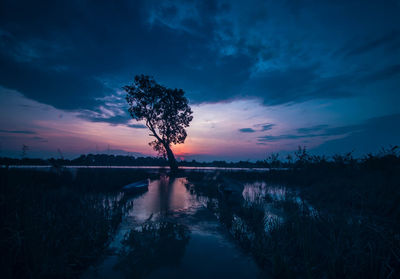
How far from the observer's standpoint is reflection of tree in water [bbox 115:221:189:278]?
3873mm

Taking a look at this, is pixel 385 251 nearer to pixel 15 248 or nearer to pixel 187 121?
pixel 15 248

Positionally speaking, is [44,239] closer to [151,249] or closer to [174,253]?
[151,249]

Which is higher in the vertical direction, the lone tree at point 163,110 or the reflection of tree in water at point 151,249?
the lone tree at point 163,110

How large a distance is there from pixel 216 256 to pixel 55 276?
3.50 m

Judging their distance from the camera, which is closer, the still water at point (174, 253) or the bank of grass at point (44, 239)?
the bank of grass at point (44, 239)

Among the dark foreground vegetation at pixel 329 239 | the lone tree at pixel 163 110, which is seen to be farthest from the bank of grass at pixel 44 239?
the lone tree at pixel 163 110

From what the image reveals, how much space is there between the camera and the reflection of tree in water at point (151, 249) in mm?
3873

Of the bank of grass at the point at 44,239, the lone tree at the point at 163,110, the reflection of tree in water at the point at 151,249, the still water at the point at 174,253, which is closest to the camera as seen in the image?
the bank of grass at the point at 44,239

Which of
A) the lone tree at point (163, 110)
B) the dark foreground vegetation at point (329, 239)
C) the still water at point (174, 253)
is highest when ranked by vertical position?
the lone tree at point (163, 110)

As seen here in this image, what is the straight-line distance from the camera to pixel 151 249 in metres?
4.61

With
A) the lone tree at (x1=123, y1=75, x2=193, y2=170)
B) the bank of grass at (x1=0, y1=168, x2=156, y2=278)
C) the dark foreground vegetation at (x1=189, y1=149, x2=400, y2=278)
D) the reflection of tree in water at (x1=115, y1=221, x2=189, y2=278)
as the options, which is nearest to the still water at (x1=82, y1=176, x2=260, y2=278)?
the reflection of tree in water at (x1=115, y1=221, x2=189, y2=278)

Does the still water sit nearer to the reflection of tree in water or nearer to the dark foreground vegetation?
the reflection of tree in water

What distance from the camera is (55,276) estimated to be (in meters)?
3.20

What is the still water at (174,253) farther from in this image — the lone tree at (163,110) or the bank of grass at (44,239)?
the lone tree at (163,110)
